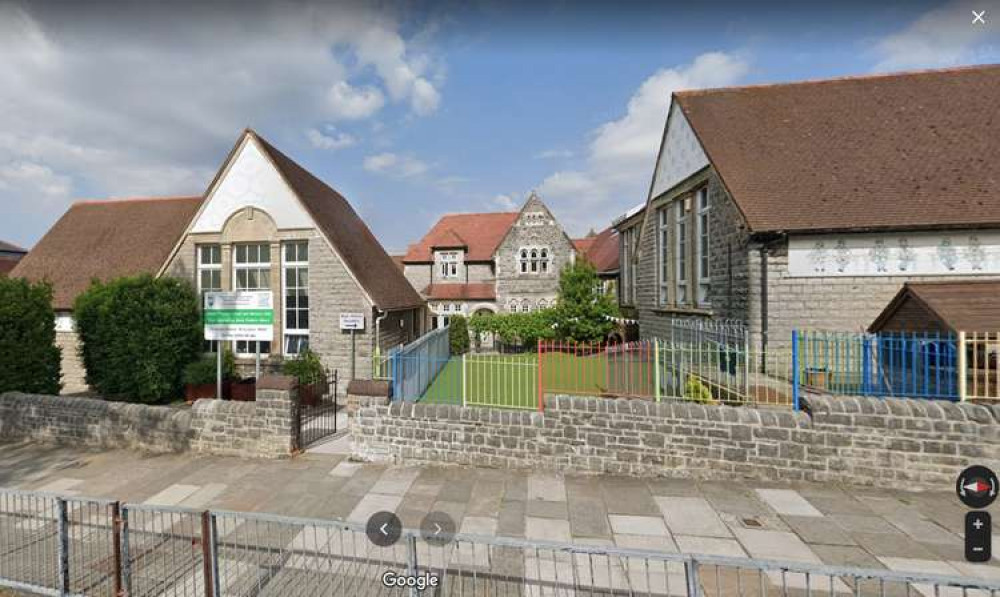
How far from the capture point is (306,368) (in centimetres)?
1202

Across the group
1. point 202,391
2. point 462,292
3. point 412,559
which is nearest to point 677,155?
point 412,559

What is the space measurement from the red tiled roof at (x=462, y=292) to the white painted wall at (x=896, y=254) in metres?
19.0

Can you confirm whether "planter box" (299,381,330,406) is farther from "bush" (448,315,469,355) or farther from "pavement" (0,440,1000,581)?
"bush" (448,315,469,355)

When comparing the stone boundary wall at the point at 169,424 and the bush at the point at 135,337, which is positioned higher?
the bush at the point at 135,337

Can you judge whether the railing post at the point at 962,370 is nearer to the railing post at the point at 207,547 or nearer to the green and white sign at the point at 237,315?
the railing post at the point at 207,547

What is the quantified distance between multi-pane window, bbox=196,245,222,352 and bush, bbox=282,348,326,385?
3861mm

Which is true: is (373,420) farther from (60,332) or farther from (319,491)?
(60,332)

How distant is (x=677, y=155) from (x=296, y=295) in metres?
14.0

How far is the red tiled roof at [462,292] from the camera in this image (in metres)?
26.8

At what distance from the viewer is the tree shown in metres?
19.6

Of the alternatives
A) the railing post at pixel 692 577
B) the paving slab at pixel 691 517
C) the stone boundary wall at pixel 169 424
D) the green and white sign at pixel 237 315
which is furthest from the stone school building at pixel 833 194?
the green and white sign at pixel 237 315

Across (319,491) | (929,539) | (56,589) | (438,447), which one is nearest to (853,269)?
(929,539)

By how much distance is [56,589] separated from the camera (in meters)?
4.01

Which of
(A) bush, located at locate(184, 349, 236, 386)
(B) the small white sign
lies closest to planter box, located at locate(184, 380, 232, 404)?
(A) bush, located at locate(184, 349, 236, 386)
